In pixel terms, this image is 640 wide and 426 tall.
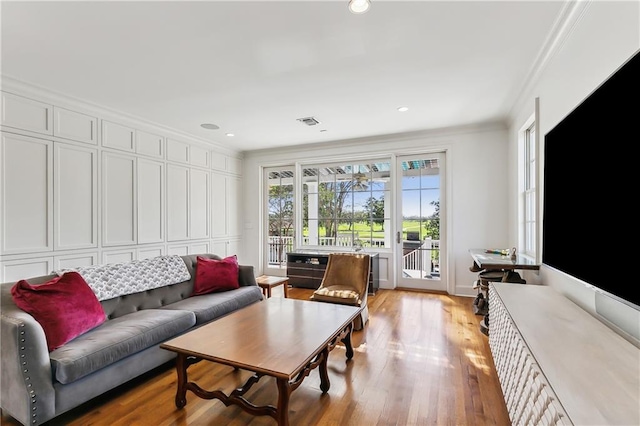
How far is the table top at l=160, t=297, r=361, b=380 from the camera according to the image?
161 centimetres

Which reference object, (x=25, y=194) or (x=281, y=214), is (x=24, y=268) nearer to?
(x=25, y=194)

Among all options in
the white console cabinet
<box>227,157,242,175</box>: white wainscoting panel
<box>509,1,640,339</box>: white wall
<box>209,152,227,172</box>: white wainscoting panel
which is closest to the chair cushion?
the white console cabinet

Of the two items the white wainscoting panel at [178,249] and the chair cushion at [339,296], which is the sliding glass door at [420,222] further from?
the white wainscoting panel at [178,249]

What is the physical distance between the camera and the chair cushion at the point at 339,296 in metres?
3.12

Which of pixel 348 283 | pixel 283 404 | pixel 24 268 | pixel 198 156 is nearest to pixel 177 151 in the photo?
pixel 198 156

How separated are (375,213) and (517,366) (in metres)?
3.84

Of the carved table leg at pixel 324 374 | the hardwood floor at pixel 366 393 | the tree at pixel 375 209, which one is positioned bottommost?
the hardwood floor at pixel 366 393

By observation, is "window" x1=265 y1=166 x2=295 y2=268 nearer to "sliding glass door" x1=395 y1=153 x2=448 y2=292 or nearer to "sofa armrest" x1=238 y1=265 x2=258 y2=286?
"sliding glass door" x1=395 y1=153 x2=448 y2=292

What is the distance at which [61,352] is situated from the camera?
1773mm

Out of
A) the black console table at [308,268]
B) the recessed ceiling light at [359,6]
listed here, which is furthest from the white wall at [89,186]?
the recessed ceiling light at [359,6]

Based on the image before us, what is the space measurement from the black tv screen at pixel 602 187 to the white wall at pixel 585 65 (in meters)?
0.10

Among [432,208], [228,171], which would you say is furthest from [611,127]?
[228,171]

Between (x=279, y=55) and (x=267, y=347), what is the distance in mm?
2276

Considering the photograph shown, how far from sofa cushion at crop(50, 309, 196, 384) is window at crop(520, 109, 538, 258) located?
12.2 ft
